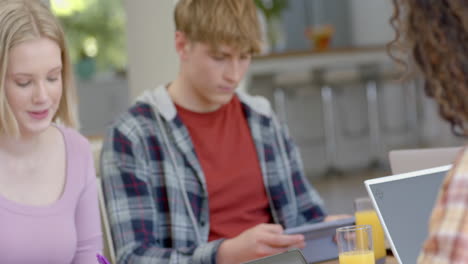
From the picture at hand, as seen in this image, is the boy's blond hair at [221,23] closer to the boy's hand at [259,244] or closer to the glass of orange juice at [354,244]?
the boy's hand at [259,244]

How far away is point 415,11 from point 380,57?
20.4 feet

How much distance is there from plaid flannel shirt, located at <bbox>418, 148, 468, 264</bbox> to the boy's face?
1.29 m

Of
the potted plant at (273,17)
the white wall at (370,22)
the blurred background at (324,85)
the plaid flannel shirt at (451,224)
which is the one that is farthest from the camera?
the white wall at (370,22)

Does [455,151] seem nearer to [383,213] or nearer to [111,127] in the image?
[383,213]

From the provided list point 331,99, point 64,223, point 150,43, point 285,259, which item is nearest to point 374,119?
point 331,99

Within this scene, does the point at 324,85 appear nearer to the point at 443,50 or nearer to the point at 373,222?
the point at 373,222

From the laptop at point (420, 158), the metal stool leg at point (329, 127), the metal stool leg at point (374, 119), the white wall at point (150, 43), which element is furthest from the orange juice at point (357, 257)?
the metal stool leg at point (374, 119)

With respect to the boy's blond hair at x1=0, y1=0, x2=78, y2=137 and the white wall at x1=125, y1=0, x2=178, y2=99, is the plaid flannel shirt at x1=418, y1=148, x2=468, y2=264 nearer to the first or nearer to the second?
the boy's blond hair at x1=0, y1=0, x2=78, y2=137

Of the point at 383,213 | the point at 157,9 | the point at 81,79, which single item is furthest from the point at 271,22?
the point at 383,213

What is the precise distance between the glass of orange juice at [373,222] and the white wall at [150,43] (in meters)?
1.50

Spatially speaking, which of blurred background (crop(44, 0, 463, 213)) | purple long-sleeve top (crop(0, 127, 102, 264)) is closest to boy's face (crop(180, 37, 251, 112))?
purple long-sleeve top (crop(0, 127, 102, 264))

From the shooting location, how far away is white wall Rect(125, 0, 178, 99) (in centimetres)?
303

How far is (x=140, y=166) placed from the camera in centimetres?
187

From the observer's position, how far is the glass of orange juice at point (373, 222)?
154cm
